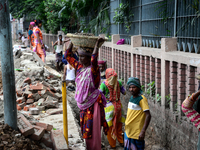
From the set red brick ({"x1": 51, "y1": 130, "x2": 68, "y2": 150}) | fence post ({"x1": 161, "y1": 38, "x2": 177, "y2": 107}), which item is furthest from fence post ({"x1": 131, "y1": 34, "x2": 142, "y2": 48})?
red brick ({"x1": 51, "y1": 130, "x2": 68, "y2": 150})

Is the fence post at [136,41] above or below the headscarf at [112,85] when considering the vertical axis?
above

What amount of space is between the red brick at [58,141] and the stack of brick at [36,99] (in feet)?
7.92

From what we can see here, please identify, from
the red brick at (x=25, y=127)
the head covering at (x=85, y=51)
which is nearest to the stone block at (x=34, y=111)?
the red brick at (x=25, y=127)

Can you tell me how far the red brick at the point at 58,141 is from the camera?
3349 mm

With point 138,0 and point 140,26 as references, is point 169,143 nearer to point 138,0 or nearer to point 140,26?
point 140,26

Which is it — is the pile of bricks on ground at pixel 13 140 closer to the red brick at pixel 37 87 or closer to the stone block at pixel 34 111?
the stone block at pixel 34 111

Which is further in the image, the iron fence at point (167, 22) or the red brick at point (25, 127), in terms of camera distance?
the iron fence at point (167, 22)

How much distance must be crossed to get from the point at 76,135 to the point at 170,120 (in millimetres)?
1887

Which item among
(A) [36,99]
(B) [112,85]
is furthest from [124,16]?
(B) [112,85]

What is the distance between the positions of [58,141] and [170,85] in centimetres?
256

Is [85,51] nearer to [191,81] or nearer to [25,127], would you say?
[25,127]

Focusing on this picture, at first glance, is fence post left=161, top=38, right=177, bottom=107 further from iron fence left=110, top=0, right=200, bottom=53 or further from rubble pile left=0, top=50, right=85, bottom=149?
rubble pile left=0, top=50, right=85, bottom=149

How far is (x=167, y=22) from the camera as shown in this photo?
614 centimetres

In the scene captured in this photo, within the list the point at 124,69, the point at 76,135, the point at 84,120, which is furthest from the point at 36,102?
the point at 84,120
